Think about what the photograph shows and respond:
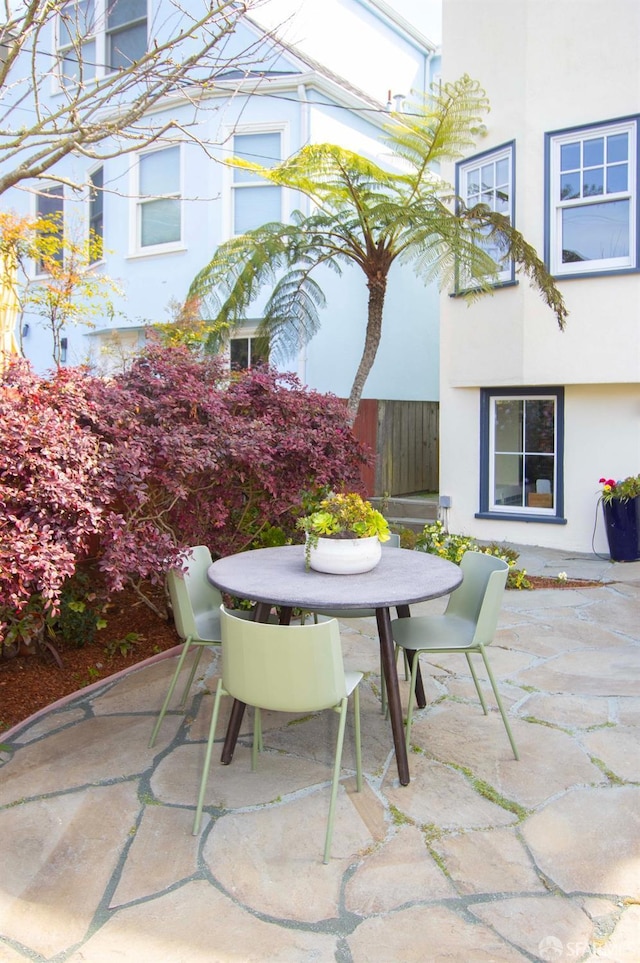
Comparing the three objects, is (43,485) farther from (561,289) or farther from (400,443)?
(400,443)

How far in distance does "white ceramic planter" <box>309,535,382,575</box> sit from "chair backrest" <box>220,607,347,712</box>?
833 millimetres

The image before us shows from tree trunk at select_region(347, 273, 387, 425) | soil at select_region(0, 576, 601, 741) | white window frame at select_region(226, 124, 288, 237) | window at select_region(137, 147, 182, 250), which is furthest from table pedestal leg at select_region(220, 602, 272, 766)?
window at select_region(137, 147, 182, 250)

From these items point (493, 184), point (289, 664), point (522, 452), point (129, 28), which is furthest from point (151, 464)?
point (129, 28)

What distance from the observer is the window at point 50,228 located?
1095 cm

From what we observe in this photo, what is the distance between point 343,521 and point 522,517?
633cm

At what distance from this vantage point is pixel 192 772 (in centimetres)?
353

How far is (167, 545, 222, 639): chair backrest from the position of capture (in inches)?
151

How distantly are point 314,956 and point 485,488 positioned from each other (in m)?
8.12

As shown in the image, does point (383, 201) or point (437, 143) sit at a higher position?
point (437, 143)

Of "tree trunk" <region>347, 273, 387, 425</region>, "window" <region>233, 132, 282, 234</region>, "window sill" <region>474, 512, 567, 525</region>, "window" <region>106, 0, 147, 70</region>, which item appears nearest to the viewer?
"tree trunk" <region>347, 273, 387, 425</region>

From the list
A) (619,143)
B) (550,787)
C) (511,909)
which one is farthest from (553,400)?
(511,909)

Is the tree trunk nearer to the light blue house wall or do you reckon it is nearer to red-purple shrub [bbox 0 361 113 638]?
the light blue house wall

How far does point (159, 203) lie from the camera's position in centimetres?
1238

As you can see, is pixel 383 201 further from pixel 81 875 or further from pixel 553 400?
pixel 81 875
